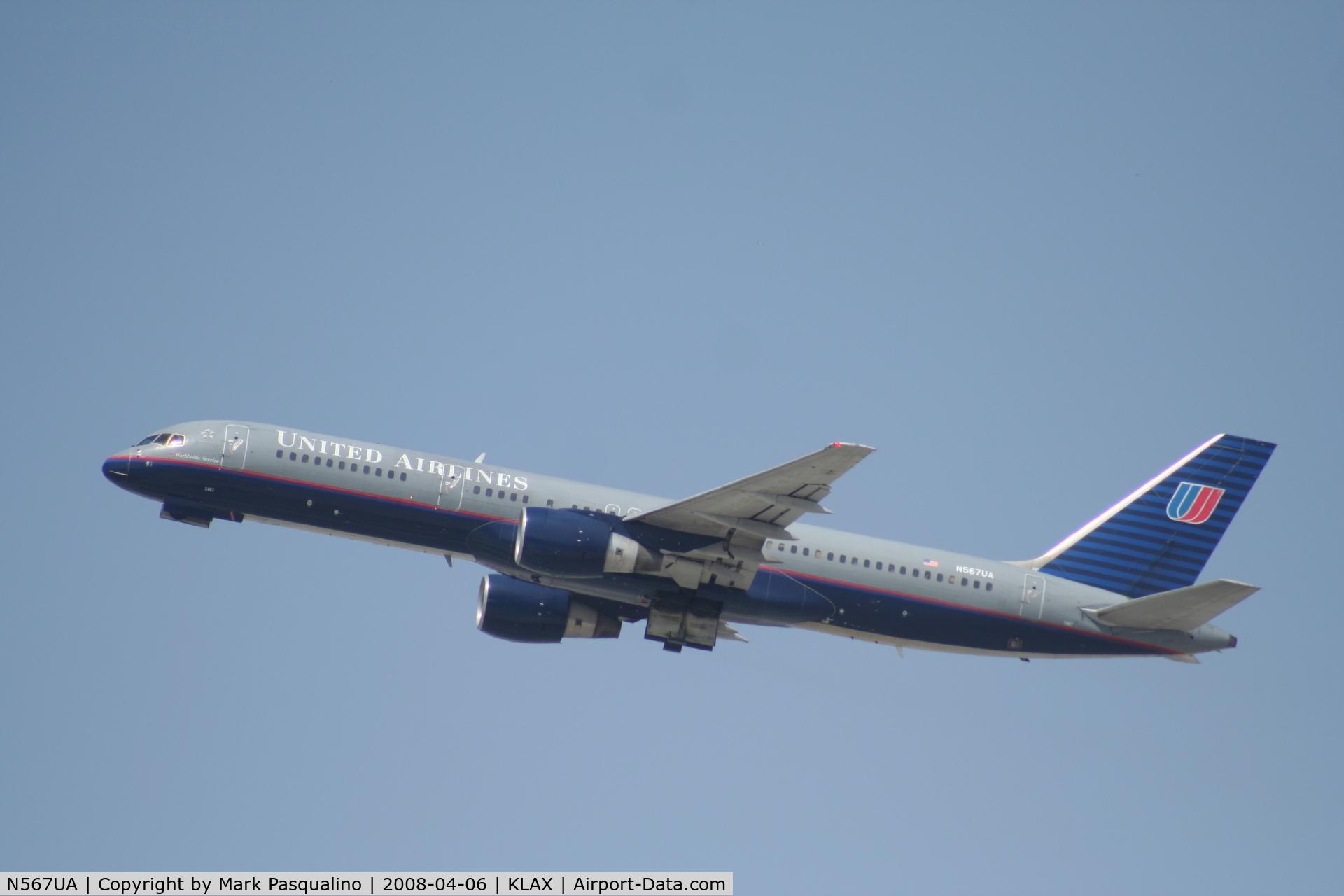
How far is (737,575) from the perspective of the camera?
41.4 metres

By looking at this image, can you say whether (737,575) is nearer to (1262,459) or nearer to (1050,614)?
(1050,614)

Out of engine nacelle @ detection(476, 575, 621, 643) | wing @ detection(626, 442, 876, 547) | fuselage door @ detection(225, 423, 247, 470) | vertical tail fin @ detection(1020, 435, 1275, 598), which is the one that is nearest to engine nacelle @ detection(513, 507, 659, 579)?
wing @ detection(626, 442, 876, 547)

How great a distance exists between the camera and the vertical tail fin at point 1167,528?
46719 millimetres

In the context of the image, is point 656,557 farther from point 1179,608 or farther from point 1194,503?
point 1194,503

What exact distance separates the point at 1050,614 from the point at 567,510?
17540mm

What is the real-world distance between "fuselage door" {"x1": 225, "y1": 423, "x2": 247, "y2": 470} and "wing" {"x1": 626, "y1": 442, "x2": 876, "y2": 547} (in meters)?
12.5

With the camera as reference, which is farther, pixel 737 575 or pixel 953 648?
pixel 953 648

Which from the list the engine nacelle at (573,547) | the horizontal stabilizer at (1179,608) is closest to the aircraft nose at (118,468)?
A: the engine nacelle at (573,547)

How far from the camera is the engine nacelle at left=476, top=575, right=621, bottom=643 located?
4334 centimetres

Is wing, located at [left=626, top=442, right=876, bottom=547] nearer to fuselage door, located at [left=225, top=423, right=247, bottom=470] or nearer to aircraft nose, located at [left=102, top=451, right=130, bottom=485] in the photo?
fuselage door, located at [left=225, top=423, right=247, bottom=470]

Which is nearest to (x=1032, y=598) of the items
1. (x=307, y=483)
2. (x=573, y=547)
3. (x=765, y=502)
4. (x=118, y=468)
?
(x=765, y=502)

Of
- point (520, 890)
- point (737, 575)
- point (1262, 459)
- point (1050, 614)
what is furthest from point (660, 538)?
point (1262, 459)

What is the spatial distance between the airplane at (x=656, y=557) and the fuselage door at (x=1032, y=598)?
64 mm

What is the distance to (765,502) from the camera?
38125 mm
